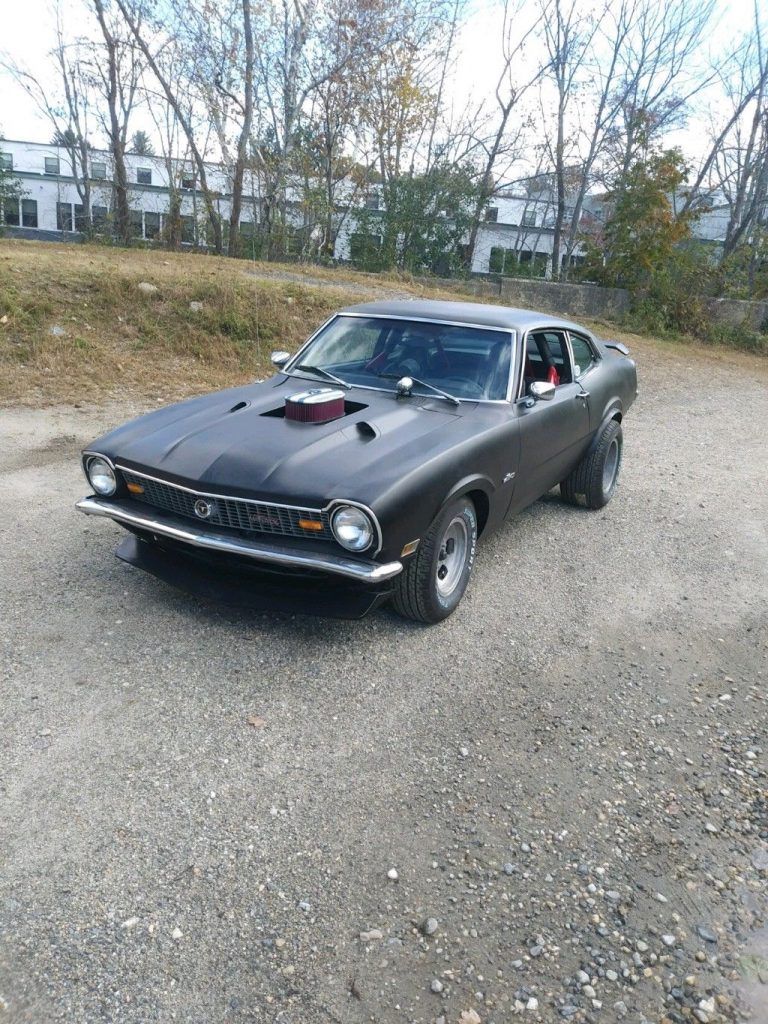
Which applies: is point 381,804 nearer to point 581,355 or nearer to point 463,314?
point 463,314

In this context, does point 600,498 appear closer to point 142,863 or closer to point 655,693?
point 655,693

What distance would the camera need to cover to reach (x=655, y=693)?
3.38m

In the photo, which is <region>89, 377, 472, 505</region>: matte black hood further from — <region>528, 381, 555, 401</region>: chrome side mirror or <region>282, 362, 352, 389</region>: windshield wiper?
<region>528, 381, 555, 401</region>: chrome side mirror

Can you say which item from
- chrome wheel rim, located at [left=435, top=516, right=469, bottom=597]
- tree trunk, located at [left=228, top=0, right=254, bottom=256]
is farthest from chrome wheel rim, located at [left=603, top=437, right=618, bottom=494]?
tree trunk, located at [left=228, top=0, right=254, bottom=256]

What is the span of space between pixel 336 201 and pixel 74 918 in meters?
20.7

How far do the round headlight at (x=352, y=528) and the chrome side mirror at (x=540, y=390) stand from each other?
1.72 meters

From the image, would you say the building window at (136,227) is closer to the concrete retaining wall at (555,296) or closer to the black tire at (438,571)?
the concrete retaining wall at (555,296)

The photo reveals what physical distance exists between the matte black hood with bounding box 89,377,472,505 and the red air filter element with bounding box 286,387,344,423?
0.05 m

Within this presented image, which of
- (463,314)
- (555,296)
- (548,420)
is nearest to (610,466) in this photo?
(548,420)

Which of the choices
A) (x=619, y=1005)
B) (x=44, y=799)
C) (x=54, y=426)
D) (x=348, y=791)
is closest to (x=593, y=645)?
(x=348, y=791)

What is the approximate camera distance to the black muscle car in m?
3.23

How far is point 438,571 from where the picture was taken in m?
3.76

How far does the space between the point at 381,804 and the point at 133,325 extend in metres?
8.56

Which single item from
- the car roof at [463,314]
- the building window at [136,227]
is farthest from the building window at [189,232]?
the car roof at [463,314]
